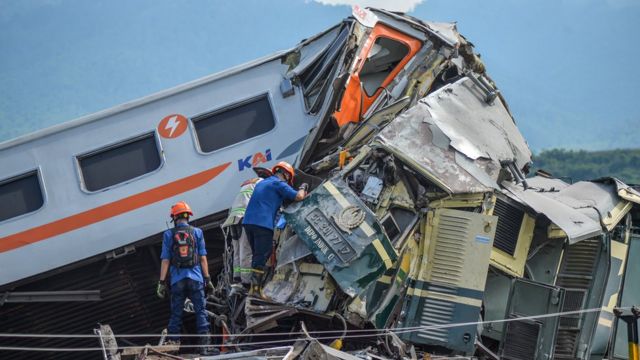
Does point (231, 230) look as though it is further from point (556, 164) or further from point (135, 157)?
point (556, 164)

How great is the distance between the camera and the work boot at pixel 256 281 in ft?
27.3

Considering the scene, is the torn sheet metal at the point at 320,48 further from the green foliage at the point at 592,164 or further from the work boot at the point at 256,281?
the green foliage at the point at 592,164

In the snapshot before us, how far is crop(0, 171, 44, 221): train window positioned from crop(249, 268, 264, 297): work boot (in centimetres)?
271

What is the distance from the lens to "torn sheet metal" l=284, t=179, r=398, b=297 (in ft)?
25.4

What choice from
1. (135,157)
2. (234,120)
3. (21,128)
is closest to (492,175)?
(234,120)

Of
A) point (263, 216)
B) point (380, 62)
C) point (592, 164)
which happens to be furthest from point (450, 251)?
point (592, 164)

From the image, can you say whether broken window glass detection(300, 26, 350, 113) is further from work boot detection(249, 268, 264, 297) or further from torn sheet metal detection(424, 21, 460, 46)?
work boot detection(249, 268, 264, 297)

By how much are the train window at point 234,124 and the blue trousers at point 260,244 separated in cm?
174

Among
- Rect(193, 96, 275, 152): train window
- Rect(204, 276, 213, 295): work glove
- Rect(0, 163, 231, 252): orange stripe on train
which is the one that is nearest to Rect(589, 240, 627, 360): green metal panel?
Rect(204, 276, 213, 295): work glove

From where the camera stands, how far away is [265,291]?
815 centimetres

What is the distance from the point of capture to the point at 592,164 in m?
52.7

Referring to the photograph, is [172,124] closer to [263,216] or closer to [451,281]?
[263,216]

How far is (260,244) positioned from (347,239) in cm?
112

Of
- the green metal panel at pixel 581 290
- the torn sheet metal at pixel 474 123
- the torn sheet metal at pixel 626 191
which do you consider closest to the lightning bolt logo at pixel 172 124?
the torn sheet metal at pixel 474 123
